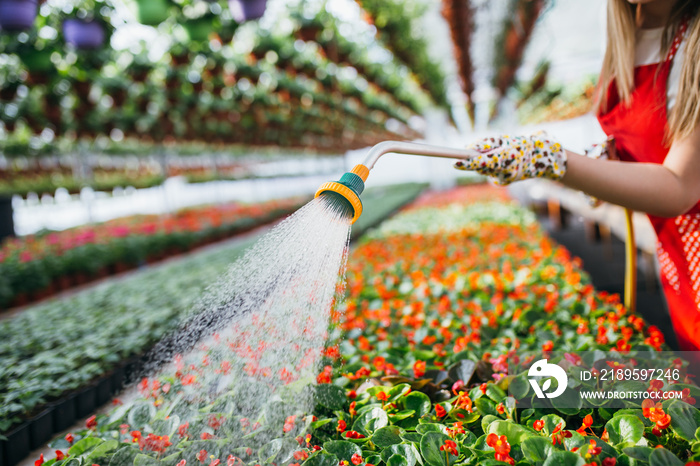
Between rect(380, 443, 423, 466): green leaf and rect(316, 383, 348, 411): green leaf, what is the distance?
28 centimetres

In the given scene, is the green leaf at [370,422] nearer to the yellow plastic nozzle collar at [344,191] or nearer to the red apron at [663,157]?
the yellow plastic nozzle collar at [344,191]

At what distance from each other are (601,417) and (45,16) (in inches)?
189

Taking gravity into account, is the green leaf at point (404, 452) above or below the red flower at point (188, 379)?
above

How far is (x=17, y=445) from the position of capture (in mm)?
1676

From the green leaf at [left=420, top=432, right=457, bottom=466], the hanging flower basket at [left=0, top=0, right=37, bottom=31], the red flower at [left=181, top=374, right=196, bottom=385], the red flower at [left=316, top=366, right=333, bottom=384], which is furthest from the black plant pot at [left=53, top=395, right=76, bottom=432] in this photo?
the hanging flower basket at [left=0, top=0, right=37, bottom=31]

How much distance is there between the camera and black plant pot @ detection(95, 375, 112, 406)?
2186mm

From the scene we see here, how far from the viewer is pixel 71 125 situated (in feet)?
24.5

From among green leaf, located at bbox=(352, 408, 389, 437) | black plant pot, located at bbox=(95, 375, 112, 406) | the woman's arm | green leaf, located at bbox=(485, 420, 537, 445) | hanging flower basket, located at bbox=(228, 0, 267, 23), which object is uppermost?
hanging flower basket, located at bbox=(228, 0, 267, 23)

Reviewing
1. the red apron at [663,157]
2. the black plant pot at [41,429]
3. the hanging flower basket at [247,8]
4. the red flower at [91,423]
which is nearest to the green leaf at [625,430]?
the red apron at [663,157]

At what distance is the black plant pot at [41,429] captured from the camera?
178 centimetres

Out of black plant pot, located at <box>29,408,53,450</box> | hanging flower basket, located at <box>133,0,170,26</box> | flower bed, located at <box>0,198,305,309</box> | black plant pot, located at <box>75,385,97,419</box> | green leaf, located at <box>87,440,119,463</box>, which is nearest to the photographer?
green leaf, located at <box>87,440,119,463</box>

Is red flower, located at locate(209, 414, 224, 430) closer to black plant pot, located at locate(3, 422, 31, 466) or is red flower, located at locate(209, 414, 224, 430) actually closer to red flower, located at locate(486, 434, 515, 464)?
red flower, located at locate(486, 434, 515, 464)

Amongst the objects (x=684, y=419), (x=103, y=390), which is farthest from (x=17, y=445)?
(x=684, y=419)

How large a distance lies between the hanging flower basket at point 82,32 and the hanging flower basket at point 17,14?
0.50 meters
